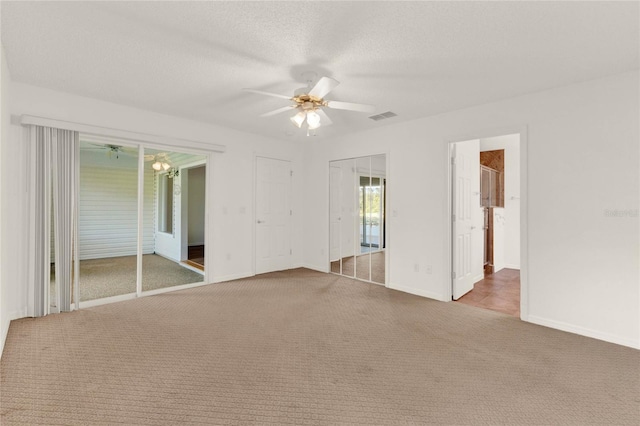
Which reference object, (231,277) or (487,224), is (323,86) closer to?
(231,277)

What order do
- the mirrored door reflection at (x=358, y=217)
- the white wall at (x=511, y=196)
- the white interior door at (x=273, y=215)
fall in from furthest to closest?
1. the white wall at (x=511, y=196)
2. the white interior door at (x=273, y=215)
3. the mirrored door reflection at (x=358, y=217)

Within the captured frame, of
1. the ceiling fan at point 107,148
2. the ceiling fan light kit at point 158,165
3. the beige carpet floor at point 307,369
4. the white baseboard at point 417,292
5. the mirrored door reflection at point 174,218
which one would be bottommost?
the beige carpet floor at point 307,369

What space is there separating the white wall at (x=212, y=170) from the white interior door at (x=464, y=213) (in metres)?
3.04

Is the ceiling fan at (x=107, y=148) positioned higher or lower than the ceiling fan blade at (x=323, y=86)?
lower

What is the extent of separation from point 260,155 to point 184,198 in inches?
79.8

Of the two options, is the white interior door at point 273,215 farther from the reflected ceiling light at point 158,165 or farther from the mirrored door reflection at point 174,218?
the reflected ceiling light at point 158,165

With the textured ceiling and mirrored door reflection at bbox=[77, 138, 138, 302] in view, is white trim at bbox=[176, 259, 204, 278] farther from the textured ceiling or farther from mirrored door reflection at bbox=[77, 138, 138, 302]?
the textured ceiling

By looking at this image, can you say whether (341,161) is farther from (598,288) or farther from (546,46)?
(598,288)

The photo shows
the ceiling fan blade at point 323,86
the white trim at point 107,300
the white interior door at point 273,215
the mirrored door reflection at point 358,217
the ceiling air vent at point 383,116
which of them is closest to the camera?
the ceiling fan blade at point 323,86

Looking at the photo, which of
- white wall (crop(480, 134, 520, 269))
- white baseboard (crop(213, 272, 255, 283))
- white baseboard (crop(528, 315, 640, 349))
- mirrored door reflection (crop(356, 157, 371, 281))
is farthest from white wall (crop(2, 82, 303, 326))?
white wall (crop(480, 134, 520, 269))

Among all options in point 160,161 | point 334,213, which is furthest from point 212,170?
point 334,213

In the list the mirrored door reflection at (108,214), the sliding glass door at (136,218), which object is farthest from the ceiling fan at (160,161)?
the mirrored door reflection at (108,214)

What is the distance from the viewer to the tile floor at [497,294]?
152 inches

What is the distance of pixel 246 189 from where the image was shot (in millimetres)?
5262
